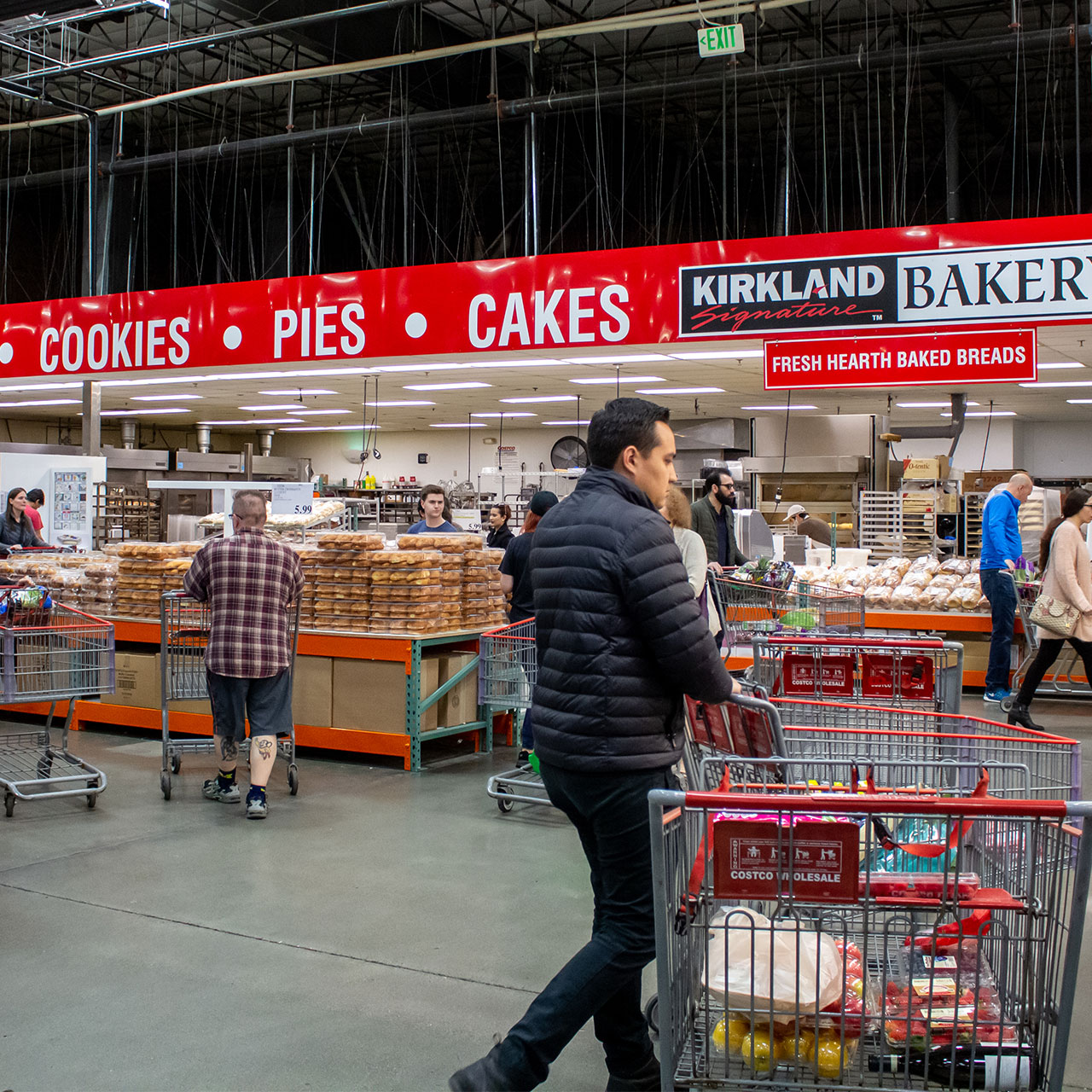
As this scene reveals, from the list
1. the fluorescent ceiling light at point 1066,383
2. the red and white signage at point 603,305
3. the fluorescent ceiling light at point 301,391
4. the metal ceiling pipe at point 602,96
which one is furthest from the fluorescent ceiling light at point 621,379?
the fluorescent ceiling light at point 1066,383

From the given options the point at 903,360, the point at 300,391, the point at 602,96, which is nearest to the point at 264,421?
the point at 300,391

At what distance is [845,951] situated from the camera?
2248 mm

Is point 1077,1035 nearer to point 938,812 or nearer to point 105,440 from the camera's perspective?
point 938,812

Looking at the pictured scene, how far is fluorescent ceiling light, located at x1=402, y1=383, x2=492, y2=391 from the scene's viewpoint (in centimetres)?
1478

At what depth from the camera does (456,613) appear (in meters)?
7.31

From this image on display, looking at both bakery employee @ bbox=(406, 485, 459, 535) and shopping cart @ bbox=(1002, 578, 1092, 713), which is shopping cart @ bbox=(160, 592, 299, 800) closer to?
bakery employee @ bbox=(406, 485, 459, 535)

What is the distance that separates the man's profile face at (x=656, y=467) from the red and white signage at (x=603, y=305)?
566cm

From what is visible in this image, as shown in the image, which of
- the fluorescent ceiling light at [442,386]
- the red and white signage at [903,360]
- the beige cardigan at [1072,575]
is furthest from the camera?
the fluorescent ceiling light at [442,386]

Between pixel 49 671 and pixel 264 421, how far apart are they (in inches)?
694

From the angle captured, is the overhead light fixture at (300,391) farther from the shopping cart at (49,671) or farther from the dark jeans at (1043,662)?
the dark jeans at (1043,662)

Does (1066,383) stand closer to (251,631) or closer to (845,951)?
(251,631)

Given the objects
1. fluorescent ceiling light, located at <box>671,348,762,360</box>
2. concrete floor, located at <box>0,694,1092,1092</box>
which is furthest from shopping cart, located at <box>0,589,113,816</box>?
fluorescent ceiling light, located at <box>671,348,762,360</box>

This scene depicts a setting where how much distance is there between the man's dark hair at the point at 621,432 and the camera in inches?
109

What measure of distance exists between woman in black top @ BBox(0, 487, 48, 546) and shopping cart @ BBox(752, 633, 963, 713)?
28.6 feet
